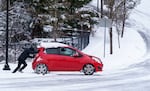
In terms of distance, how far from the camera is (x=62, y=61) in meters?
22.2

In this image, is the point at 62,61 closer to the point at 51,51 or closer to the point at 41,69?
the point at 51,51

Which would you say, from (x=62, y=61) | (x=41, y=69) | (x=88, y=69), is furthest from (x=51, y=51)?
(x=88, y=69)

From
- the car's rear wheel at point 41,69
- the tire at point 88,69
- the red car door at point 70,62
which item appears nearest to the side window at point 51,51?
the red car door at point 70,62

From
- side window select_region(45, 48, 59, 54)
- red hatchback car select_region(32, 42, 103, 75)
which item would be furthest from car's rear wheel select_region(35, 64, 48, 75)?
side window select_region(45, 48, 59, 54)

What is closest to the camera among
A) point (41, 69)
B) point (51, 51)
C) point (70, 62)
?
point (41, 69)

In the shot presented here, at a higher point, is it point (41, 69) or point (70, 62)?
point (70, 62)

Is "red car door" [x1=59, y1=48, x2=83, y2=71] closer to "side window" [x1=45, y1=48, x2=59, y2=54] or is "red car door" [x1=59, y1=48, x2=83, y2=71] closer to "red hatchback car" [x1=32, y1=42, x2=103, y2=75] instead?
"red hatchback car" [x1=32, y1=42, x2=103, y2=75]

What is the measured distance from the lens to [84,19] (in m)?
44.2

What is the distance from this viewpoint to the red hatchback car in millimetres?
22094

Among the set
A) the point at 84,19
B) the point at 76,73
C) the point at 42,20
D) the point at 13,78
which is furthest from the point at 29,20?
the point at 13,78

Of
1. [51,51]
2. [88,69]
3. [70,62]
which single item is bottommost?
[88,69]

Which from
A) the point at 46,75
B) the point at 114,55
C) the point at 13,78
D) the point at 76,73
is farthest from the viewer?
the point at 114,55

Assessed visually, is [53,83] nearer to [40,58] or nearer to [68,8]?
[40,58]

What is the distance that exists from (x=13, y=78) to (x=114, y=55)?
17.5 m
